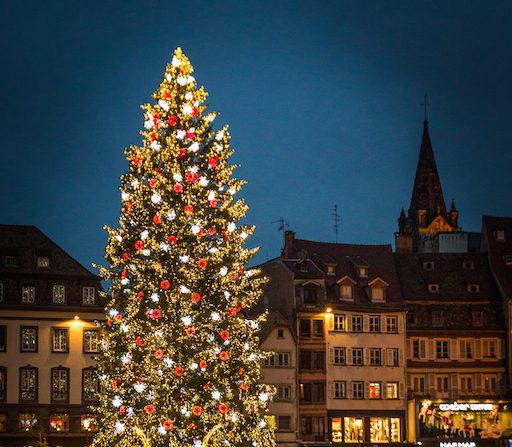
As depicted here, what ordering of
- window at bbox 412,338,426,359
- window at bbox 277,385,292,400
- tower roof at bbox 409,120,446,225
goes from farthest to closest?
tower roof at bbox 409,120,446,225 < window at bbox 412,338,426,359 < window at bbox 277,385,292,400

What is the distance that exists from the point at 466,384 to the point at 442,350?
9.03 ft

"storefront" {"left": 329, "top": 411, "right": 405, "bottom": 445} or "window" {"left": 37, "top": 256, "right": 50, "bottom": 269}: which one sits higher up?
"window" {"left": 37, "top": 256, "right": 50, "bottom": 269}

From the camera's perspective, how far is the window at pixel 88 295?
70.1 meters

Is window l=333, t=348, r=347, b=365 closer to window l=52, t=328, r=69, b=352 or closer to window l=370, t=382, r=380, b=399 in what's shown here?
window l=370, t=382, r=380, b=399

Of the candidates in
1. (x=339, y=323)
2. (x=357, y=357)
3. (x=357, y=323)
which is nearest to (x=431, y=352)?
(x=357, y=357)

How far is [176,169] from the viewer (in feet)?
123

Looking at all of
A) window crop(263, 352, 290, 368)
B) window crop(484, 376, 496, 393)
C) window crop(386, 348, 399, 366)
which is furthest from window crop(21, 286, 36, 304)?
window crop(484, 376, 496, 393)

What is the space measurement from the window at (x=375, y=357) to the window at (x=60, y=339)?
20.4m

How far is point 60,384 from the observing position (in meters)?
69.2

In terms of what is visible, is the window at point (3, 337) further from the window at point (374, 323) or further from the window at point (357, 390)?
the window at point (374, 323)

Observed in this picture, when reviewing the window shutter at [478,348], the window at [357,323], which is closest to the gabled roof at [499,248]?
the window shutter at [478,348]

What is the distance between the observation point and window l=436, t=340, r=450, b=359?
8081 centimetres

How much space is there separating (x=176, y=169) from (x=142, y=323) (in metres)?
4.74

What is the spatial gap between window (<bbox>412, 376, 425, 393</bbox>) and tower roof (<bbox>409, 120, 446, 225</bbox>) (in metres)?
84.9
